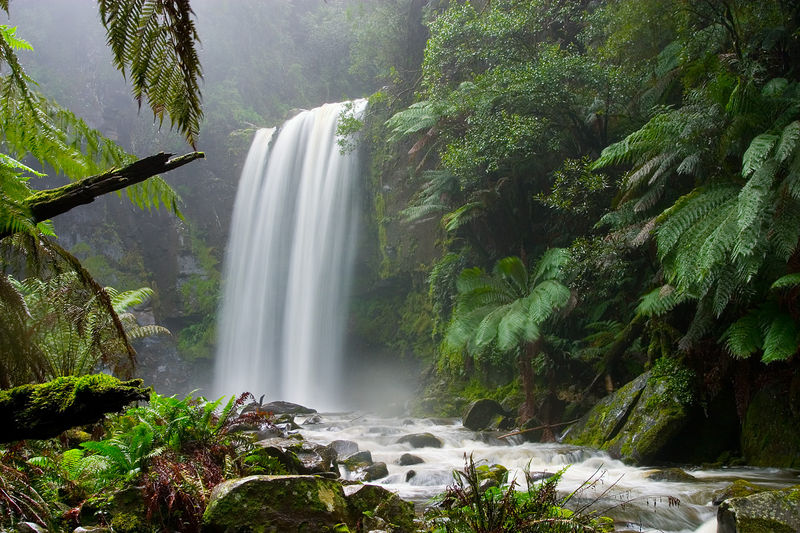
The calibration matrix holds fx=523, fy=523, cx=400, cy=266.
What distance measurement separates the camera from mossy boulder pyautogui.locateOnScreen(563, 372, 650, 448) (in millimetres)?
6504

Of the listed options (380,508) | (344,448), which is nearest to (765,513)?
(380,508)

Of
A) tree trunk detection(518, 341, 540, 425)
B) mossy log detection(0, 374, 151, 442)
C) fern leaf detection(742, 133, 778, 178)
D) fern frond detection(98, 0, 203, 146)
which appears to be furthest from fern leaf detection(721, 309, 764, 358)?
fern frond detection(98, 0, 203, 146)

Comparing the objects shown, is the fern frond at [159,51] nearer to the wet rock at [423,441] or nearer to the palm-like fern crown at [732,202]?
the palm-like fern crown at [732,202]

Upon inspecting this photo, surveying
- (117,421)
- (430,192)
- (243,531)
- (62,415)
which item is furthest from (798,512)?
(430,192)

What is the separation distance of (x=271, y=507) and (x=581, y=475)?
4.05 meters

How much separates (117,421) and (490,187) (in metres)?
7.57

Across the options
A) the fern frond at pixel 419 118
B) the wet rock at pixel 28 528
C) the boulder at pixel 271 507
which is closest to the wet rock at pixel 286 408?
the fern frond at pixel 419 118

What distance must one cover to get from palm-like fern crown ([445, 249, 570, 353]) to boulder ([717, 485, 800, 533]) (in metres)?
4.20

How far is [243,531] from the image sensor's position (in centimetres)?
256

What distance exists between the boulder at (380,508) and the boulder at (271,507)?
0.21 metres

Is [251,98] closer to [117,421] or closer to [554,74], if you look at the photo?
[554,74]

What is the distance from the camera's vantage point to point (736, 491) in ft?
12.9

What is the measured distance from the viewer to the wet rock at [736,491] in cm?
380

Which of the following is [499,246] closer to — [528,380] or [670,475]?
[528,380]
